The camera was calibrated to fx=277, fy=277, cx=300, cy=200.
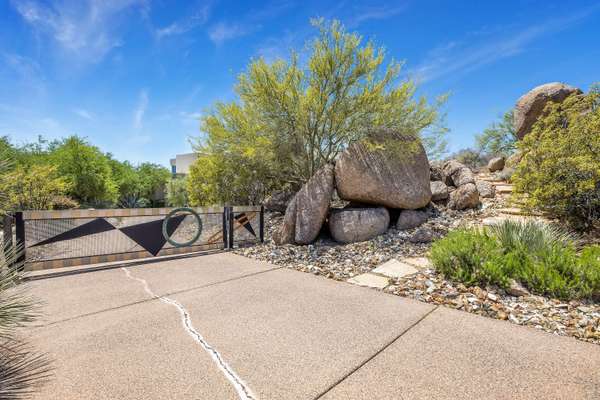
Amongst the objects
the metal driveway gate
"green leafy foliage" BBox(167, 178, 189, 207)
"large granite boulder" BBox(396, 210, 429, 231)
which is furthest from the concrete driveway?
"green leafy foliage" BBox(167, 178, 189, 207)

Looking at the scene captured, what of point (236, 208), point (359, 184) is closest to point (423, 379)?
point (359, 184)

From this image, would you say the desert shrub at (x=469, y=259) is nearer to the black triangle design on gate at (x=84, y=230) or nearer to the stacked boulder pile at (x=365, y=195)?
the stacked boulder pile at (x=365, y=195)

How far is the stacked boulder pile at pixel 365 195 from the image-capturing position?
6.48 meters

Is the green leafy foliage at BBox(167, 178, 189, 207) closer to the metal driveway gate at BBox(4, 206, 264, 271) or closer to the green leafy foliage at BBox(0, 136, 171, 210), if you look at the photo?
the green leafy foliage at BBox(0, 136, 171, 210)

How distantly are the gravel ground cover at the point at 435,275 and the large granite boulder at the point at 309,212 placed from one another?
0.28m

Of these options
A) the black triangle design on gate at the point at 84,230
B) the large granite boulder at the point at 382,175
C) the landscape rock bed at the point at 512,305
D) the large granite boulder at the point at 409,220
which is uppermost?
the large granite boulder at the point at 382,175

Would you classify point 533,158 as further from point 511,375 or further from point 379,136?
point 511,375

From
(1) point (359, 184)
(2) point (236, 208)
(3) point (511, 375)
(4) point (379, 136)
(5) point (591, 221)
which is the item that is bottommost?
(3) point (511, 375)

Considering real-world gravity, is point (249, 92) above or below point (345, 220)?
above

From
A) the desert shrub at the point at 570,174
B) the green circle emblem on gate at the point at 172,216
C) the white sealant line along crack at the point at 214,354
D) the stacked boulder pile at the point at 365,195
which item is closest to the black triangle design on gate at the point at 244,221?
the stacked boulder pile at the point at 365,195

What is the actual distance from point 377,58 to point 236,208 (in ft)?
16.2

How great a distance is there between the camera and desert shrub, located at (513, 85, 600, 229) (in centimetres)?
513

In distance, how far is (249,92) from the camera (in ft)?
23.4

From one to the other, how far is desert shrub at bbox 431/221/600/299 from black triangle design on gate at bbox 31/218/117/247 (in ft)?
19.9
